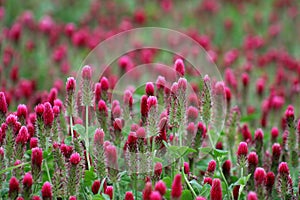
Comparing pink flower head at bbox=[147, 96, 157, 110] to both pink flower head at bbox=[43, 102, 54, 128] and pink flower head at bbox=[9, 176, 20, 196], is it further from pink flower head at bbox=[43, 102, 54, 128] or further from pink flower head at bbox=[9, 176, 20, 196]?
pink flower head at bbox=[9, 176, 20, 196]

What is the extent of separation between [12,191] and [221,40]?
5871 millimetres

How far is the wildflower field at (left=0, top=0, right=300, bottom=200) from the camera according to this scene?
9.37ft

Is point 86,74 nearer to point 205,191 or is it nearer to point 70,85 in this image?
point 70,85

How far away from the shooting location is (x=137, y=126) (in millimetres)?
3104

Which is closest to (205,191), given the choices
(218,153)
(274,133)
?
(218,153)

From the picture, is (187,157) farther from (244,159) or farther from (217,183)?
(217,183)

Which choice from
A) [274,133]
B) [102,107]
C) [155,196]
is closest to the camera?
[155,196]

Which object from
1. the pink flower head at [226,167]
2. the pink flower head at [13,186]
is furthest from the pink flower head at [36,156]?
the pink flower head at [226,167]

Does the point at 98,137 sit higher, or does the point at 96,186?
the point at 98,137

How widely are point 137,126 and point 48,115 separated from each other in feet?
1.58

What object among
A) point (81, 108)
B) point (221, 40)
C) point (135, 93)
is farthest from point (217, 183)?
point (221, 40)

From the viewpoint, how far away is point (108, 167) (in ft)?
9.67

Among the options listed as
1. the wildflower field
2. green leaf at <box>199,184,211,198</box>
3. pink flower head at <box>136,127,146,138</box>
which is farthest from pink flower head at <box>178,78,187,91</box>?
green leaf at <box>199,184,211,198</box>

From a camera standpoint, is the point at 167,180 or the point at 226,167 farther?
the point at 226,167
